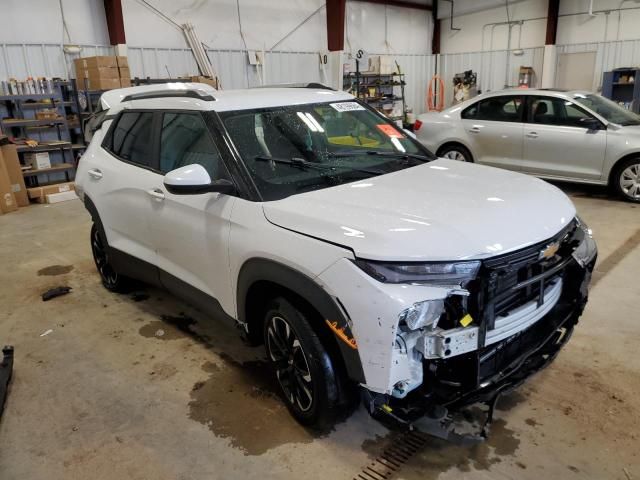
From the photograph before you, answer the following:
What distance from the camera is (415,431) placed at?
2465 mm

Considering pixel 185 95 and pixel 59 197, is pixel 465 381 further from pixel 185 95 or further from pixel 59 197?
pixel 59 197

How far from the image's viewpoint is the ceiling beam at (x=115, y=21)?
9.12 metres

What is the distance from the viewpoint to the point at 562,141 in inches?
261

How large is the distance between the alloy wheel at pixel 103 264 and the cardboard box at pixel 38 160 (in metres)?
4.78

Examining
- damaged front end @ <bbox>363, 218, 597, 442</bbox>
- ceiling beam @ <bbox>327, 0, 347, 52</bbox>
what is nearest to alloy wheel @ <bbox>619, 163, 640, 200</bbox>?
damaged front end @ <bbox>363, 218, 597, 442</bbox>

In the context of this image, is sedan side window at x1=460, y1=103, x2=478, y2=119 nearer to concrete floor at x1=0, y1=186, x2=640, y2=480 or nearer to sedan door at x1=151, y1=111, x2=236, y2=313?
concrete floor at x1=0, y1=186, x2=640, y2=480

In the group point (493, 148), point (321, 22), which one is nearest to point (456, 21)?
point (321, 22)

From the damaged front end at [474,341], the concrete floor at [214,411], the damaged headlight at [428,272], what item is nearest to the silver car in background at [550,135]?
the concrete floor at [214,411]

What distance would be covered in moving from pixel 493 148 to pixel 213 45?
21.4 ft

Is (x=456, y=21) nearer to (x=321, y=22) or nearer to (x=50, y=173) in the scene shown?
(x=321, y=22)

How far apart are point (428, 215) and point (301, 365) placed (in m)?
0.90

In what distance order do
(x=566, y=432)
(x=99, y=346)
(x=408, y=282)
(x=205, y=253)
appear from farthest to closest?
(x=99, y=346)
(x=205, y=253)
(x=566, y=432)
(x=408, y=282)

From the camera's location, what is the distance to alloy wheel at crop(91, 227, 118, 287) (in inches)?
167

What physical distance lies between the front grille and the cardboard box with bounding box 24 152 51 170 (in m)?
8.18
